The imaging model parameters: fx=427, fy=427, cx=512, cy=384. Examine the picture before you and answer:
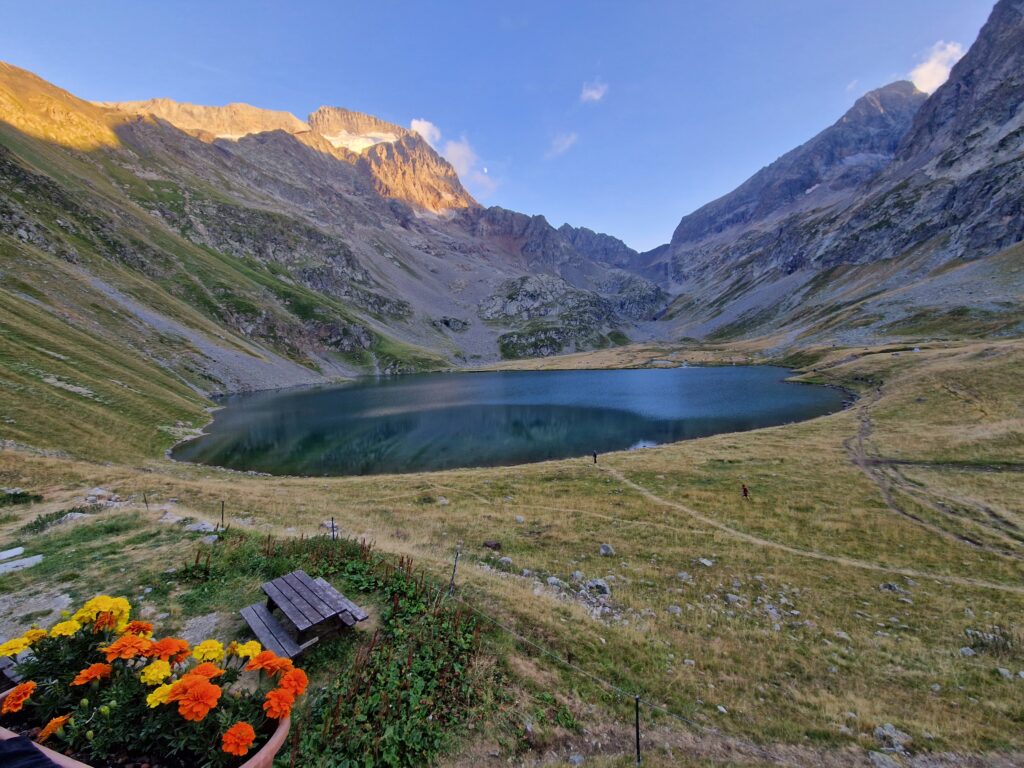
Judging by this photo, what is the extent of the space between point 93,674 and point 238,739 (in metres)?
2.77

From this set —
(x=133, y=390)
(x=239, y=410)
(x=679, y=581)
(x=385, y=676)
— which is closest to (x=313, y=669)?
(x=385, y=676)

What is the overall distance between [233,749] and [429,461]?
4833 centimetres

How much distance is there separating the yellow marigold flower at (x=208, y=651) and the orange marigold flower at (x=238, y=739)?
5.30 feet

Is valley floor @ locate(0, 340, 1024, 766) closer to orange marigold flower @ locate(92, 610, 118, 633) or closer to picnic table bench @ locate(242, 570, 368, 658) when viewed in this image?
picnic table bench @ locate(242, 570, 368, 658)

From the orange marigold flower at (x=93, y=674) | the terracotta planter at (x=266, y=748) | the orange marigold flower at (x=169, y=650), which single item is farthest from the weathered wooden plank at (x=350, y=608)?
the orange marigold flower at (x=93, y=674)

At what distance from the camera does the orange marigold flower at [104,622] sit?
283 inches

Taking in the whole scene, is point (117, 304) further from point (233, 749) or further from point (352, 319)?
point (233, 749)

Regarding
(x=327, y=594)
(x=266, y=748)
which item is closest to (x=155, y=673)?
(x=266, y=748)

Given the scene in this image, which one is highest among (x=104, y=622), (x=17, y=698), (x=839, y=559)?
(x=104, y=622)

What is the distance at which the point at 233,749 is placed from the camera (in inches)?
209

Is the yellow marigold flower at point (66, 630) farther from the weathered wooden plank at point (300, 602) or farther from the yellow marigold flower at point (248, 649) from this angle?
the weathered wooden plank at point (300, 602)

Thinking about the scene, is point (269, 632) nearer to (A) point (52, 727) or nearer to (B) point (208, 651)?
(B) point (208, 651)

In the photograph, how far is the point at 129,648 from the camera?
6488mm

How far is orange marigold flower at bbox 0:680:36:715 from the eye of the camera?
18.4 ft
